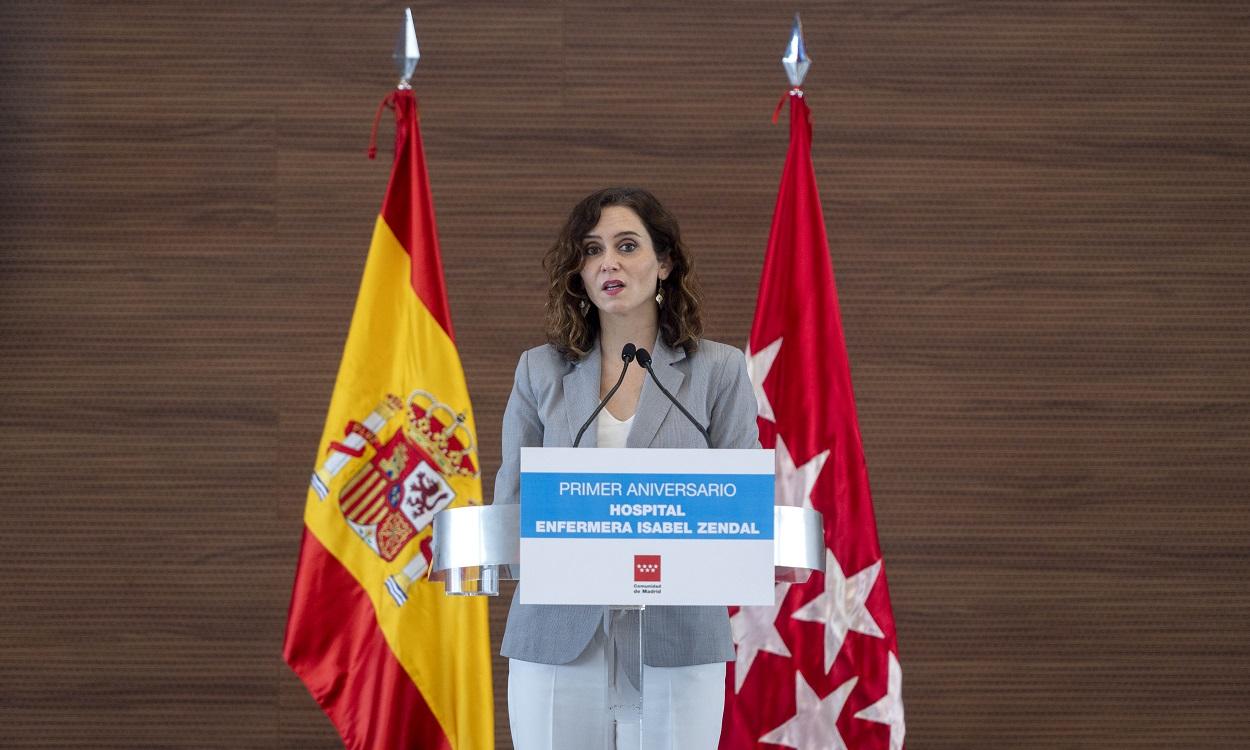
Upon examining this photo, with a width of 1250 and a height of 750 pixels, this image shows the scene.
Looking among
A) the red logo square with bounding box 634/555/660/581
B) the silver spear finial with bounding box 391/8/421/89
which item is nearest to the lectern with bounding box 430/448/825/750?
the red logo square with bounding box 634/555/660/581

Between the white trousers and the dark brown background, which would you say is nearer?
the white trousers

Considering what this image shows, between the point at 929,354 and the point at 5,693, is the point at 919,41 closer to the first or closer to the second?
the point at 929,354

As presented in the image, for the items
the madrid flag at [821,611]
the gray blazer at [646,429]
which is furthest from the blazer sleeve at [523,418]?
the madrid flag at [821,611]

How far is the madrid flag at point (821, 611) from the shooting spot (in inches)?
121

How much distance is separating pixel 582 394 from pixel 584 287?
0.78 feet

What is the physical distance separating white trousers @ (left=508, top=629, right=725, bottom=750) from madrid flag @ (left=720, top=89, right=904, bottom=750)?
1.06 meters

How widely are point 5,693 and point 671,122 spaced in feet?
8.33

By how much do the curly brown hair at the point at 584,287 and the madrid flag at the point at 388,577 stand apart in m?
0.98

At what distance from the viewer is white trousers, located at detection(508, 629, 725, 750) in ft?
6.43

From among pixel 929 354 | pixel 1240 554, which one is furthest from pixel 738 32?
pixel 1240 554

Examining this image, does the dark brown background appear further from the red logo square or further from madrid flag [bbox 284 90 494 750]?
the red logo square

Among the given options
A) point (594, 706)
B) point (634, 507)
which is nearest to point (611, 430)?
point (594, 706)

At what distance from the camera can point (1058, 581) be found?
3.60 metres

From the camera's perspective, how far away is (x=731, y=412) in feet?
6.94
